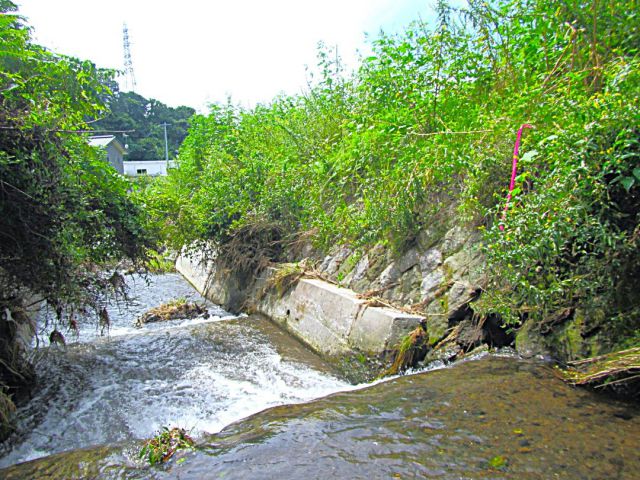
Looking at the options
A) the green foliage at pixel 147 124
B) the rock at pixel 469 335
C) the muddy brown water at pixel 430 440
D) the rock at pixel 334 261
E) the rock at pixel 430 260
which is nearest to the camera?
the muddy brown water at pixel 430 440

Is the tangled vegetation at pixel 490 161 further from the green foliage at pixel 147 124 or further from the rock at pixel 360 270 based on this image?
the green foliage at pixel 147 124

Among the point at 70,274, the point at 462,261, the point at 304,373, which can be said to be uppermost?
the point at 70,274

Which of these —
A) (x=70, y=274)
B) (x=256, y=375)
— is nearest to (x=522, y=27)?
(x=256, y=375)

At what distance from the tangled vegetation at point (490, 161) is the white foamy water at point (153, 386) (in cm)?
210

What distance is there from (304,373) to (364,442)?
2237 millimetres

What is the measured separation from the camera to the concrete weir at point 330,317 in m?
4.81

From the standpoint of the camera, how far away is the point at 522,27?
484cm

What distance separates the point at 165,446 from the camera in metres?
3.10

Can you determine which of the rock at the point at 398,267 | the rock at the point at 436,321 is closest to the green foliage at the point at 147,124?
the rock at the point at 398,267

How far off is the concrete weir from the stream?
41 centimetres

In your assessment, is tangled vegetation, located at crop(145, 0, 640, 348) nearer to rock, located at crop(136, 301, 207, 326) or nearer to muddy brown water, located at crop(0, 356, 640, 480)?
muddy brown water, located at crop(0, 356, 640, 480)

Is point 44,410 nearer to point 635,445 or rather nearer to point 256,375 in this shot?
point 256,375

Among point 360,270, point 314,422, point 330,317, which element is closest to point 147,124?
point 360,270

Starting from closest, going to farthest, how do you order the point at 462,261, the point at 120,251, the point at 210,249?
the point at 462,261 → the point at 120,251 → the point at 210,249
